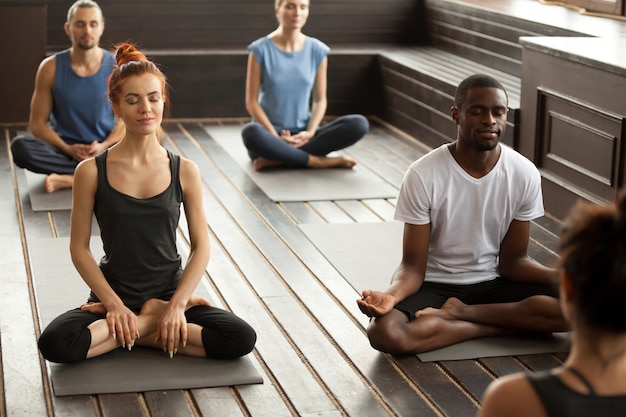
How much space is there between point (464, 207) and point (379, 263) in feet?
2.53

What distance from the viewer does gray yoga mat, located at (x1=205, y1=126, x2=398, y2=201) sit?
458 centimetres

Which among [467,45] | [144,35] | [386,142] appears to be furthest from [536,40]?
[144,35]

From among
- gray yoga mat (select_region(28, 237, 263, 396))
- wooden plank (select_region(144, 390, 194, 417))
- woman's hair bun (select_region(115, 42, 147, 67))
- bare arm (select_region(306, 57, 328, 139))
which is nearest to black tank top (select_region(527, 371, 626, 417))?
wooden plank (select_region(144, 390, 194, 417))

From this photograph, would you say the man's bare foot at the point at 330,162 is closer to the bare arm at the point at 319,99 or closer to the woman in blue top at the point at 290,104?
the woman in blue top at the point at 290,104

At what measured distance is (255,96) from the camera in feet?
16.6

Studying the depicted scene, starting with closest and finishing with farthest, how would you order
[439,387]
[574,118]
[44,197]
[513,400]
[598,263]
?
[598,263], [513,400], [439,387], [574,118], [44,197]

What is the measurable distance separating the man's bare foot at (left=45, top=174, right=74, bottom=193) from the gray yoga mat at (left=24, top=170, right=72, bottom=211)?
0.02 meters

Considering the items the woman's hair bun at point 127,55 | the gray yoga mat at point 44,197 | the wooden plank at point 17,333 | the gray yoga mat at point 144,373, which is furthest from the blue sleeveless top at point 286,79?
the gray yoga mat at point 144,373

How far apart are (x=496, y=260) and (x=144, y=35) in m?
4.16

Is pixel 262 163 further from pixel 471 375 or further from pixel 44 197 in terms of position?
pixel 471 375

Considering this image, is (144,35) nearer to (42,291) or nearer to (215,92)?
(215,92)

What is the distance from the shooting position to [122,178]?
276 centimetres

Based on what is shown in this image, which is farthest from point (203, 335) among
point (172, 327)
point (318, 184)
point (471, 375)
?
point (318, 184)

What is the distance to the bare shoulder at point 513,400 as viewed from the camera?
1.27 metres
